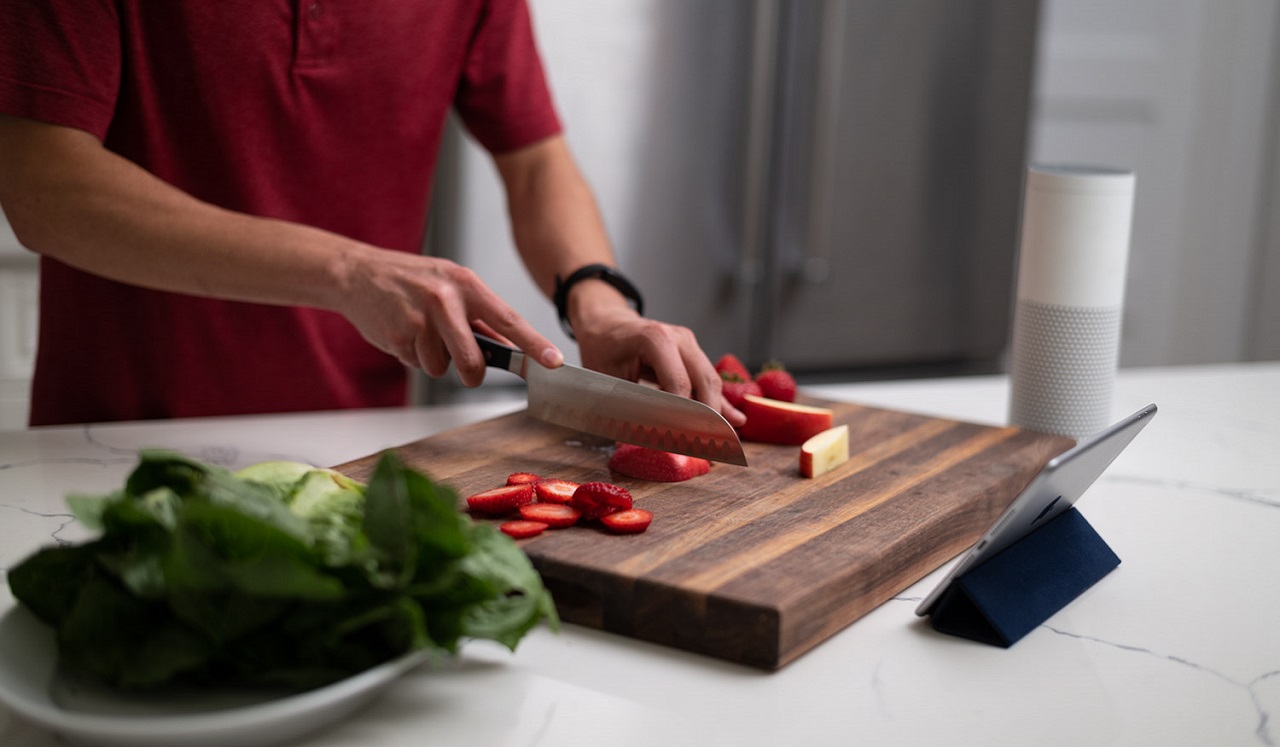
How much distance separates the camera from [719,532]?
Answer: 1060 mm

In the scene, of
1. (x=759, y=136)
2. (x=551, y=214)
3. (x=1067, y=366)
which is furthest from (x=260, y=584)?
(x=759, y=136)

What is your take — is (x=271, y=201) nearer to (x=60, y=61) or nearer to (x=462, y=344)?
(x=60, y=61)

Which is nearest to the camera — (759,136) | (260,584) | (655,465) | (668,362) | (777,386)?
(260,584)

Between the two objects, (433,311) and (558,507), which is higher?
(433,311)

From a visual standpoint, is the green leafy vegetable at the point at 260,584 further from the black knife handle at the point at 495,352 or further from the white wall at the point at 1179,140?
the white wall at the point at 1179,140

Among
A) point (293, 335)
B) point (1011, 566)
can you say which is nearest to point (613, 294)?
point (293, 335)

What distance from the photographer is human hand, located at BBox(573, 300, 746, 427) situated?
1.36 metres

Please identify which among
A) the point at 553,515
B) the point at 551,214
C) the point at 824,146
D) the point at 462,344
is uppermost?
the point at 824,146

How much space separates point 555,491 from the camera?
110 cm

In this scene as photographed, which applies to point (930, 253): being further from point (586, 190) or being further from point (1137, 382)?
point (586, 190)

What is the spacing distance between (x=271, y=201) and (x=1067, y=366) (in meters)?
1.07

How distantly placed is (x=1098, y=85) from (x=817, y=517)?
2717 millimetres

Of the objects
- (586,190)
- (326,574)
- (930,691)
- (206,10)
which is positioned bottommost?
(930,691)

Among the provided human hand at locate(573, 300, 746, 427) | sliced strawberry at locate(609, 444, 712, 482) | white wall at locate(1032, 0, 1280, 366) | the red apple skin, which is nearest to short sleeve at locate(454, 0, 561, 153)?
human hand at locate(573, 300, 746, 427)
